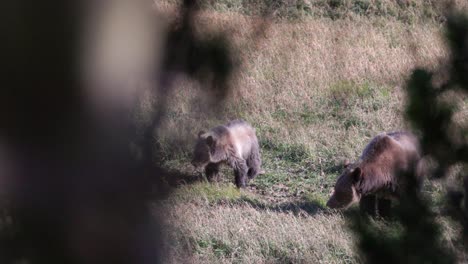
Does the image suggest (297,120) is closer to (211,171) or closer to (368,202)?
(211,171)

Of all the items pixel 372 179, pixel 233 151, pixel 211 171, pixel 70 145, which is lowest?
pixel 211 171

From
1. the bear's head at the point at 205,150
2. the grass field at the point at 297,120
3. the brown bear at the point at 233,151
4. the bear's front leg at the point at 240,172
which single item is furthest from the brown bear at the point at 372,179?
the bear's head at the point at 205,150

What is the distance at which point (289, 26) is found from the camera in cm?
1609

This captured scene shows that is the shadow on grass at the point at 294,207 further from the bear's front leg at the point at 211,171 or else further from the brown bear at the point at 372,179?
the bear's front leg at the point at 211,171

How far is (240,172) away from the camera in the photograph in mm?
11672

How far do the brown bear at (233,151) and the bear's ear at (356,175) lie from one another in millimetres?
2512

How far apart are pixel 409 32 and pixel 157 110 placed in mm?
15622

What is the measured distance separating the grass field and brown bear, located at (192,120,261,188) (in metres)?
0.26

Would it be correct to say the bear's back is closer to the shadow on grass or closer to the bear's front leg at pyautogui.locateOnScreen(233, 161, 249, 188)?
the bear's front leg at pyautogui.locateOnScreen(233, 161, 249, 188)

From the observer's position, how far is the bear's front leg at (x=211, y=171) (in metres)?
11.6

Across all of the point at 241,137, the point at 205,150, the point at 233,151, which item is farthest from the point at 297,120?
the point at 205,150

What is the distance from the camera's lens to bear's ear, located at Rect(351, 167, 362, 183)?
9227 millimetres

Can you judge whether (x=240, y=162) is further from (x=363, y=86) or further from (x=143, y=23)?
(x=143, y=23)

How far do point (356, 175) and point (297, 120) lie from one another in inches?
174
